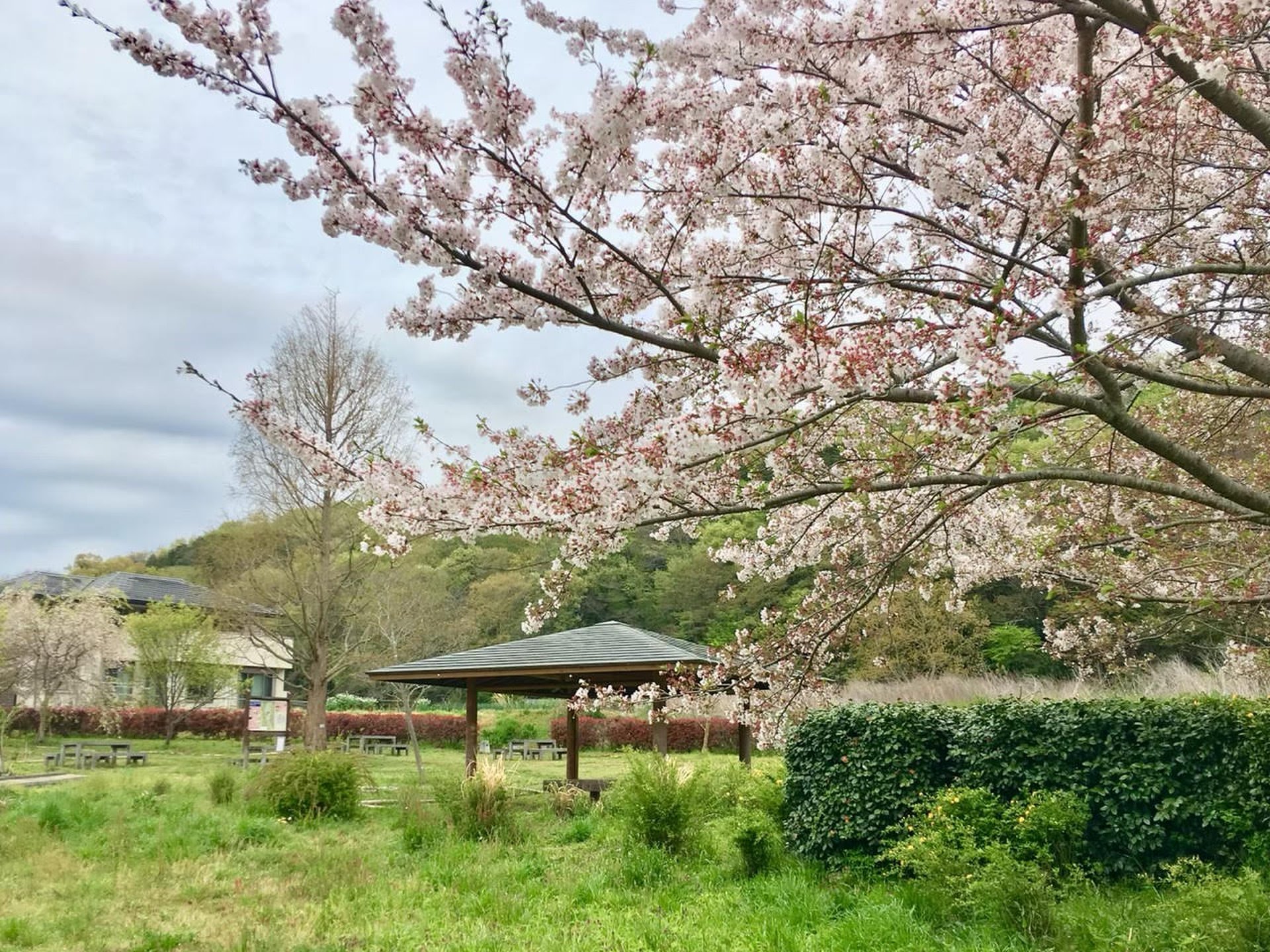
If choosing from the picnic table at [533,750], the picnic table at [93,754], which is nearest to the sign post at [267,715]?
the picnic table at [93,754]

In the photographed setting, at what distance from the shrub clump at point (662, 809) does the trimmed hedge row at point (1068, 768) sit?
844 mm

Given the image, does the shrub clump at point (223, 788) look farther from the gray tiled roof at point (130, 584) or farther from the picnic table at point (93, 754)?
the gray tiled roof at point (130, 584)

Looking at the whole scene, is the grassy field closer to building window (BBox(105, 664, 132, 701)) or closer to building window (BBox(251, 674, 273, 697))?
building window (BBox(105, 664, 132, 701))

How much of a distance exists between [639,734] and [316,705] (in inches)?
380

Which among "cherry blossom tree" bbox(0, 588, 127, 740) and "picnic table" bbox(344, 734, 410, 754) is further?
"picnic table" bbox(344, 734, 410, 754)

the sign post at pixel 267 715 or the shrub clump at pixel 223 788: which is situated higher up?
the sign post at pixel 267 715

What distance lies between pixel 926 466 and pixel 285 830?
8074 mm

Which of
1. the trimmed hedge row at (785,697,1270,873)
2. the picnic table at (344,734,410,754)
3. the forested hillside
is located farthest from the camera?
the picnic table at (344,734,410,754)

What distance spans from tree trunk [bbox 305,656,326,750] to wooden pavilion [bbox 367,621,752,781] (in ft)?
8.98

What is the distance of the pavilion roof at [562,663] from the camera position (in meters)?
10.5

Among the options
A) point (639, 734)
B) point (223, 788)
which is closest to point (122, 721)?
point (639, 734)

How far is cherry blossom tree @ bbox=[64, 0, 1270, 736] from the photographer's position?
2959 millimetres

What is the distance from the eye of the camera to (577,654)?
1126 centimetres

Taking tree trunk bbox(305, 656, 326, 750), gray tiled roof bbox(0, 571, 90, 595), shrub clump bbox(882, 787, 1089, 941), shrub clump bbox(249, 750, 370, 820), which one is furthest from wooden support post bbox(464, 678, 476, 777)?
gray tiled roof bbox(0, 571, 90, 595)
